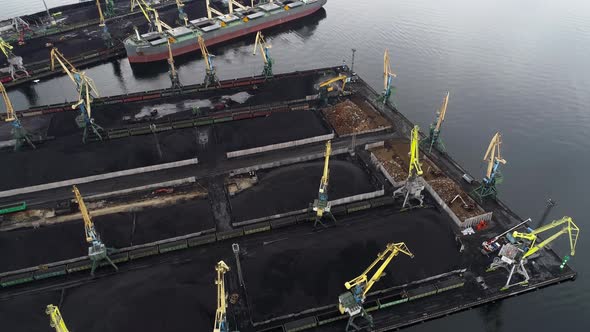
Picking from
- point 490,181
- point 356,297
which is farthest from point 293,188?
point 490,181

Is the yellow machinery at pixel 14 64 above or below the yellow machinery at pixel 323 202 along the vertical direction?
above

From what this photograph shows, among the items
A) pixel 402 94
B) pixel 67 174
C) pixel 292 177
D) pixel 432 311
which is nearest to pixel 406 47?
pixel 402 94

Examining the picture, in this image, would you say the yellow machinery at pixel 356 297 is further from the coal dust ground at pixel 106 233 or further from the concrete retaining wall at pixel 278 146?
the concrete retaining wall at pixel 278 146

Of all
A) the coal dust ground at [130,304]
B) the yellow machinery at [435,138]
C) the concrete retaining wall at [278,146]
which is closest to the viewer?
the coal dust ground at [130,304]

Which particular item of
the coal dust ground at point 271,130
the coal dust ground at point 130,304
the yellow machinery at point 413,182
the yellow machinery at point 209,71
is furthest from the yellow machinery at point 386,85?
the coal dust ground at point 130,304

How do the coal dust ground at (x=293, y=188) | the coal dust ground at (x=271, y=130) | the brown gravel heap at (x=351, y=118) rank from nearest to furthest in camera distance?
the coal dust ground at (x=293, y=188)
the coal dust ground at (x=271, y=130)
the brown gravel heap at (x=351, y=118)

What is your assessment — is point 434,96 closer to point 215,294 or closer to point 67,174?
point 215,294
